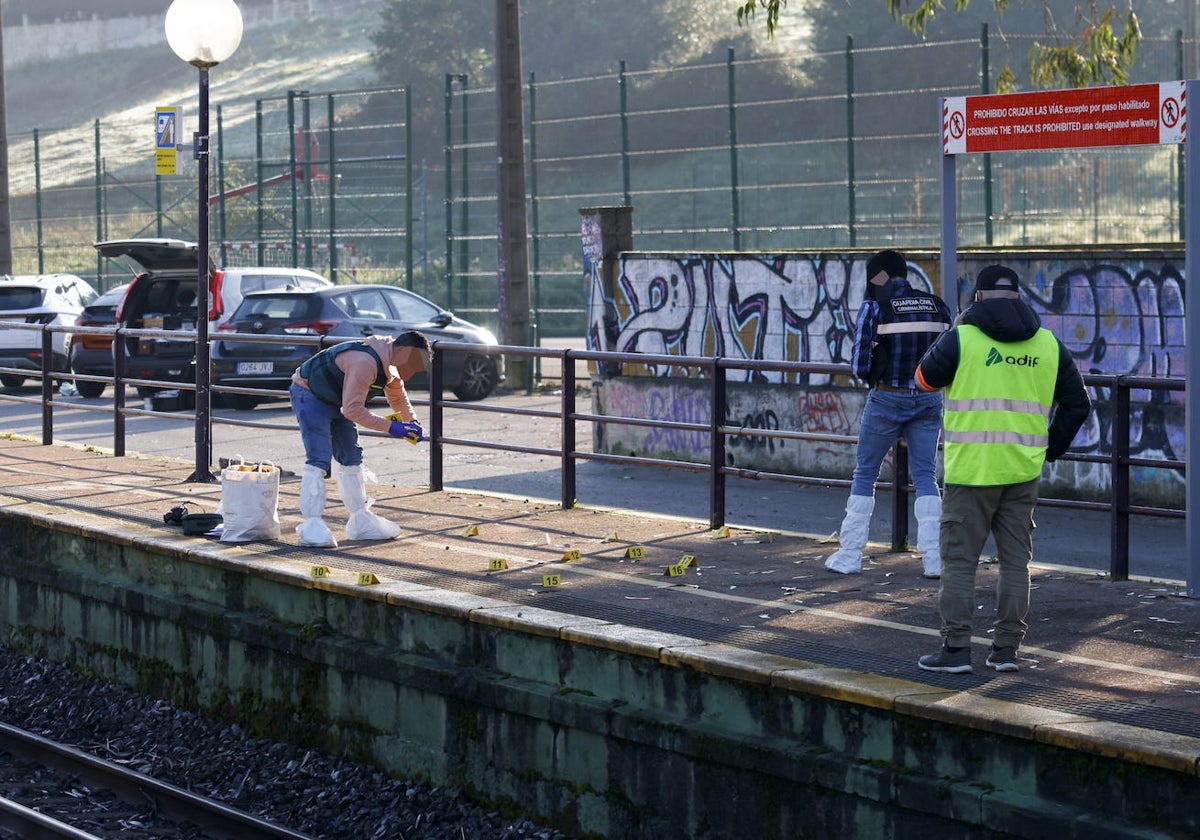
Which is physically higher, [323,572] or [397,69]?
[397,69]

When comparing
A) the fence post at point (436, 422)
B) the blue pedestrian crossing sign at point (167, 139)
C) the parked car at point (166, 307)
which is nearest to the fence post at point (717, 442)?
the fence post at point (436, 422)

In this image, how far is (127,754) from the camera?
Result: 9758mm

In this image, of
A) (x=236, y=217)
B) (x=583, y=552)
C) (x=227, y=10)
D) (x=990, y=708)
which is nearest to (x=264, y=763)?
(x=583, y=552)

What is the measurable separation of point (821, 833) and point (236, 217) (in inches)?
1701

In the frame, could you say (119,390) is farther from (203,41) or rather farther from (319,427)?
(319,427)

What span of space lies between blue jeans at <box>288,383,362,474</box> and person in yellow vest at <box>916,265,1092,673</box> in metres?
4.44

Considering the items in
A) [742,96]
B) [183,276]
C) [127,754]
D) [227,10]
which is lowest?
[127,754]

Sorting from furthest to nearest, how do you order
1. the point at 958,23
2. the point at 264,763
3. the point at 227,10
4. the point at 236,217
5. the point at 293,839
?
the point at 958,23 → the point at 236,217 → the point at 227,10 → the point at 264,763 → the point at 293,839

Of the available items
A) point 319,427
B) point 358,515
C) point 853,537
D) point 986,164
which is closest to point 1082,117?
point 853,537

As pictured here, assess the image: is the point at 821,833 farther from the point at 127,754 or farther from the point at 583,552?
the point at 127,754

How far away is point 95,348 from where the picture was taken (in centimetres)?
2339

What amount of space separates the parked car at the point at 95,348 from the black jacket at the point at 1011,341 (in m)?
17.2

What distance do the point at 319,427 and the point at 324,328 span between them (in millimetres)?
11262

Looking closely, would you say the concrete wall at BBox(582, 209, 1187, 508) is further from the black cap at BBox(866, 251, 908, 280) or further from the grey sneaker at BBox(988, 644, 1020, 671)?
the grey sneaker at BBox(988, 644, 1020, 671)
